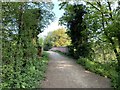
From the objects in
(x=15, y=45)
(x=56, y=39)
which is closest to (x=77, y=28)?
(x=15, y=45)

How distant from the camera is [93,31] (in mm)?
13547

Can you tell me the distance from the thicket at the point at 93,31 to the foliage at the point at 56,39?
33.5ft

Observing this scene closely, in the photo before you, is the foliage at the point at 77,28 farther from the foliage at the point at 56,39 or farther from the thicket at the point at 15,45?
the foliage at the point at 56,39

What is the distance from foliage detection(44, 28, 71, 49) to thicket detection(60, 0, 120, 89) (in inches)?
402

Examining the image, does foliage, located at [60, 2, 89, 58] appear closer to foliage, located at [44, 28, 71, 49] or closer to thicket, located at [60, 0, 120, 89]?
thicket, located at [60, 0, 120, 89]

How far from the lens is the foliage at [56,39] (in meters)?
27.4

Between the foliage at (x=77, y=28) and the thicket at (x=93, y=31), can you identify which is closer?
the thicket at (x=93, y=31)

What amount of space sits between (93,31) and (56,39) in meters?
17.2

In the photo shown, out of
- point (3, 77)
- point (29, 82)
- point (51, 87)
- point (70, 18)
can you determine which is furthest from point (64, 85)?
point (70, 18)

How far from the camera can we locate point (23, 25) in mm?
8133

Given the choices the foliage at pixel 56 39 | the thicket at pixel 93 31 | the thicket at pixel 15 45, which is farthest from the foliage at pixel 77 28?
the foliage at pixel 56 39

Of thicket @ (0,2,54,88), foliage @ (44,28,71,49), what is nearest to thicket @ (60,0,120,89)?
thicket @ (0,2,54,88)

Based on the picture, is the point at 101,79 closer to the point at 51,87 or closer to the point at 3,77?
the point at 51,87

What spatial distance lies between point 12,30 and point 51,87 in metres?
2.32
